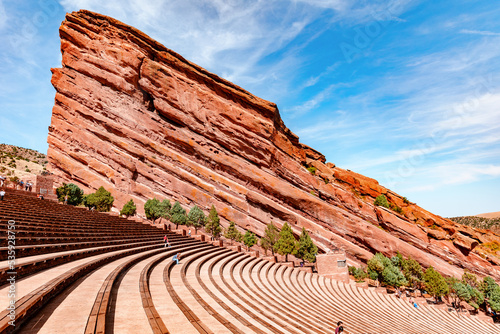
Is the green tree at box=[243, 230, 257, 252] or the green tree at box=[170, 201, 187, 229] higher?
the green tree at box=[170, 201, 187, 229]

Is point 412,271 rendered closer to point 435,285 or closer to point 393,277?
point 435,285

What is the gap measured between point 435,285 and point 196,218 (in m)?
33.6

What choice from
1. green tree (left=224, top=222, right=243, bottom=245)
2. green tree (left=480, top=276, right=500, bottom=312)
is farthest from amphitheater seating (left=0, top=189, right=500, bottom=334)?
green tree (left=480, top=276, right=500, bottom=312)

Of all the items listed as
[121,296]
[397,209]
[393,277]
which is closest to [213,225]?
[393,277]

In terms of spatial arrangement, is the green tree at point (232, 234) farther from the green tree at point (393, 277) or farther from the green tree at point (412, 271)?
the green tree at point (412, 271)

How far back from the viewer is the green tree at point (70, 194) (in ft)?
112

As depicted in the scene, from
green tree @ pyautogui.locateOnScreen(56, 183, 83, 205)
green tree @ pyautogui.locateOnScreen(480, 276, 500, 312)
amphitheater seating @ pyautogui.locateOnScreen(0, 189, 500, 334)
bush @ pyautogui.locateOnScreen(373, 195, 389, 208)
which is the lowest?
green tree @ pyautogui.locateOnScreen(480, 276, 500, 312)

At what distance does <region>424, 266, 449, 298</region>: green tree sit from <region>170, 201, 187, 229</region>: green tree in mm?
34200

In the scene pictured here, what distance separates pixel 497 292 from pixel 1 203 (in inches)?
2145

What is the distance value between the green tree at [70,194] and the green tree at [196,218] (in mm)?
15210

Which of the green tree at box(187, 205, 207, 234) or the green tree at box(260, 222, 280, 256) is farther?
the green tree at box(187, 205, 207, 234)

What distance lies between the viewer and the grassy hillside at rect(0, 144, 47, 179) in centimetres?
5431

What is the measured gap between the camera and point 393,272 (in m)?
35.1

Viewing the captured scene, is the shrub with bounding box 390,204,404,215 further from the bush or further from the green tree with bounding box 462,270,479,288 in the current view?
the green tree with bounding box 462,270,479,288
